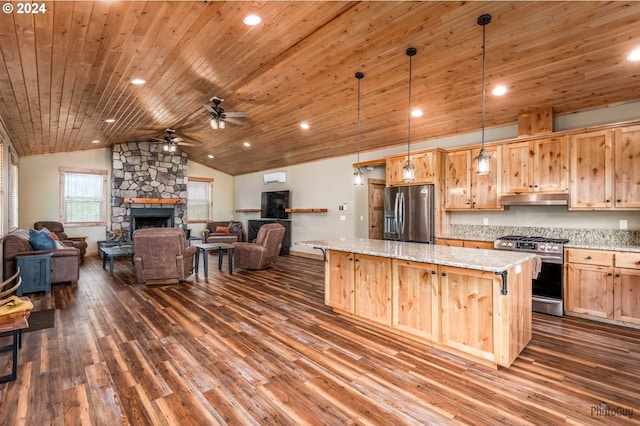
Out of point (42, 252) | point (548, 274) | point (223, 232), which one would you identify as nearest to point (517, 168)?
point (548, 274)

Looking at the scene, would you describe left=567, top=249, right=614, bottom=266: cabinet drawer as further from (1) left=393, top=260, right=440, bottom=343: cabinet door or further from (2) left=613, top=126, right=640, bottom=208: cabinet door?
(1) left=393, top=260, right=440, bottom=343: cabinet door

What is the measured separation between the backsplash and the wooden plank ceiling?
5.41 feet

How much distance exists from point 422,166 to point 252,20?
3.55m

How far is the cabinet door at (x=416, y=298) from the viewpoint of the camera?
2994 mm

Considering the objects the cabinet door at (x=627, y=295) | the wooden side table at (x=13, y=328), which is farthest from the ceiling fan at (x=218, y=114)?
the cabinet door at (x=627, y=295)

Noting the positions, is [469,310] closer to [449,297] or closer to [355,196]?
[449,297]

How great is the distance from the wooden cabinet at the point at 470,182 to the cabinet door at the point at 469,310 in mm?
2434

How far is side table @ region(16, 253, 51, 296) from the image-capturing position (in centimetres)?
476

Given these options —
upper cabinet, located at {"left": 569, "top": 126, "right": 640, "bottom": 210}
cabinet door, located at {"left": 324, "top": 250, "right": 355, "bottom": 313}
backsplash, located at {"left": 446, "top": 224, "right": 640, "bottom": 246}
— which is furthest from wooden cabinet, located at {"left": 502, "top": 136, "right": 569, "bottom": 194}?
cabinet door, located at {"left": 324, "top": 250, "right": 355, "bottom": 313}

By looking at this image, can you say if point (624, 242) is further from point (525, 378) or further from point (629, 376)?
point (525, 378)

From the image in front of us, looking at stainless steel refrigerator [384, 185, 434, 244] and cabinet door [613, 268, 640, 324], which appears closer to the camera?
cabinet door [613, 268, 640, 324]

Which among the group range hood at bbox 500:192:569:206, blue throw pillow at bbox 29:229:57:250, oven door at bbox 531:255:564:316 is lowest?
oven door at bbox 531:255:564:316

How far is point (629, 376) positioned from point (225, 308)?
4.08 metres

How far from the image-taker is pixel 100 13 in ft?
8.15
